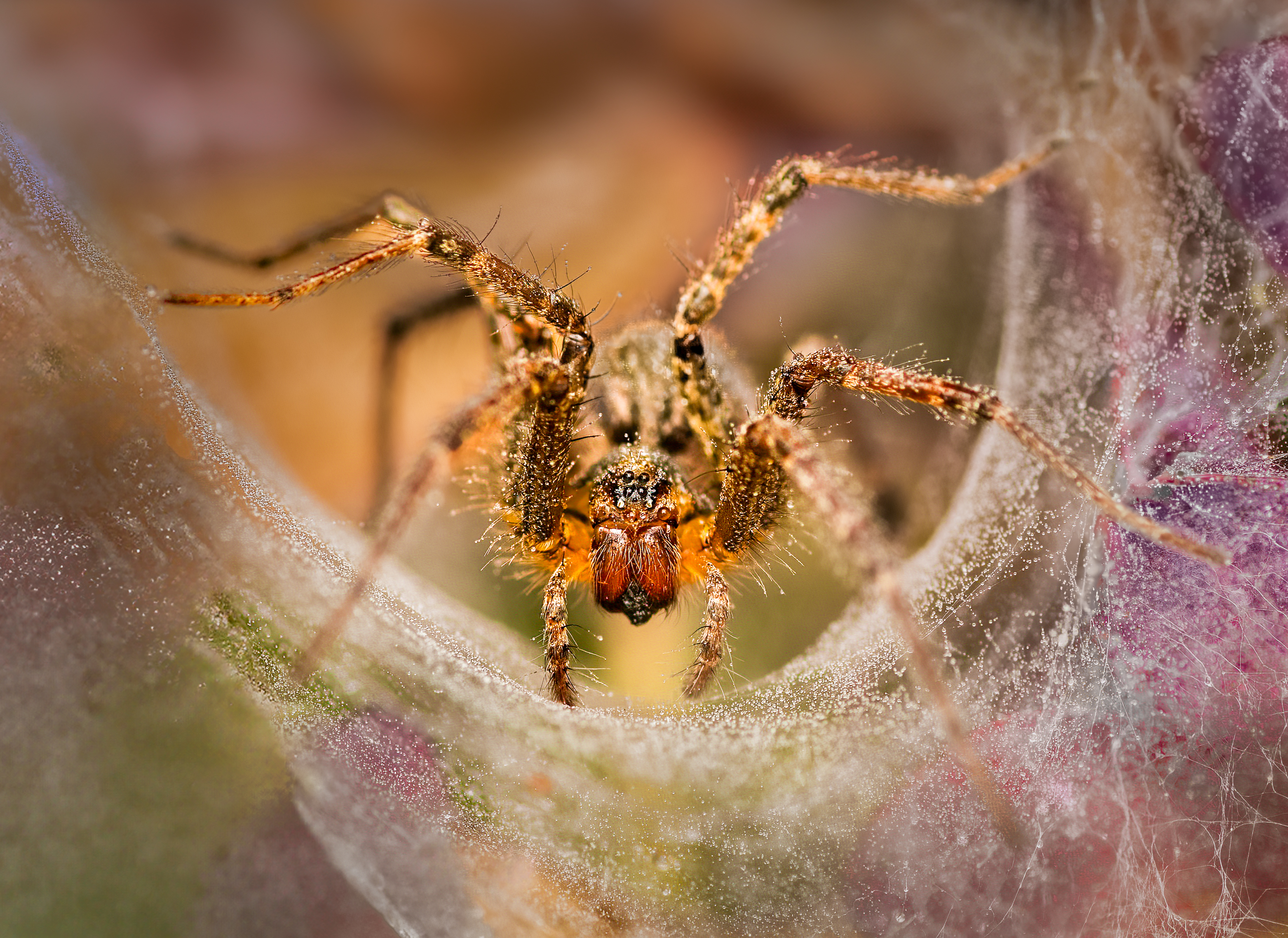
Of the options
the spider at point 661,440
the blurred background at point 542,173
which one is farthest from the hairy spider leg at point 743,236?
the blurred background at point 542,173

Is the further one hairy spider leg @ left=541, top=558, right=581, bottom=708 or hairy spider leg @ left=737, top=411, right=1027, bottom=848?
hairy spider leg @ left=541, top=558, right=581, bottom=708

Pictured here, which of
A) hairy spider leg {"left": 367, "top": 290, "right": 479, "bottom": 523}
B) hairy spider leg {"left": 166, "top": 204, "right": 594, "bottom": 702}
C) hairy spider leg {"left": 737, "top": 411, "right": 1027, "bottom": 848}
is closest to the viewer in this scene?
hairy spider leg {"left": 737, "top": 411, "right": 1027, "bottom": 848}

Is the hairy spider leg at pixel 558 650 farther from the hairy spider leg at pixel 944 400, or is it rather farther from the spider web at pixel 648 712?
the hairy spider leg at pixel 944 400

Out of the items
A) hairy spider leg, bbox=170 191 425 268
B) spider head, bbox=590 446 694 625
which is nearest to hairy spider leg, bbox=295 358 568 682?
spider head, bbox=590 446 694 625

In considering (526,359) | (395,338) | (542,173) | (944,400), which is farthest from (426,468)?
(542,173)

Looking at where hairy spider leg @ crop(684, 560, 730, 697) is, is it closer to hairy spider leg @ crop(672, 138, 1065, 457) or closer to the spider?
the spider

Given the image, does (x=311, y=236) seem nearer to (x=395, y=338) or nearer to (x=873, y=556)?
(x=395, y=338)

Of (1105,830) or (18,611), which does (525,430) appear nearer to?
(18,611)
